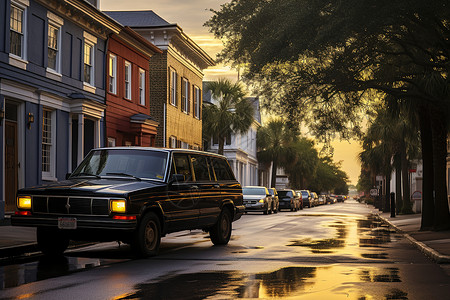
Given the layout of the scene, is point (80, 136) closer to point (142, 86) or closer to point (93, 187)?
point (142, 86)

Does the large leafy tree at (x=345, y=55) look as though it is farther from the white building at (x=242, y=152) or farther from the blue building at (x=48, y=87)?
the white building at (x=242, y=152)

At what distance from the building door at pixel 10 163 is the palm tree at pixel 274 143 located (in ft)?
197

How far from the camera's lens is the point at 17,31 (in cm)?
2288

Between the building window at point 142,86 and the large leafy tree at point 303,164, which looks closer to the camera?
A: the building window at point 142,86

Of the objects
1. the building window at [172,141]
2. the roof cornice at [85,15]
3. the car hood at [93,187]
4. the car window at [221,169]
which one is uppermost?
the roof cornice at [85,15]

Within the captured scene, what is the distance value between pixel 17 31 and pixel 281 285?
16390mm

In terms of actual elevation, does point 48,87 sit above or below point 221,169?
above

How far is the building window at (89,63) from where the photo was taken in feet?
94.5

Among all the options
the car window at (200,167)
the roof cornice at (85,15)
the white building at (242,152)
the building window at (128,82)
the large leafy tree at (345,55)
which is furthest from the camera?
the white building at (242,152)

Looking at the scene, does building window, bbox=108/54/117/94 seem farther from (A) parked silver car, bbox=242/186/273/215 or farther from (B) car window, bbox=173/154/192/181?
(B) car window, bbox=173/154/192/181

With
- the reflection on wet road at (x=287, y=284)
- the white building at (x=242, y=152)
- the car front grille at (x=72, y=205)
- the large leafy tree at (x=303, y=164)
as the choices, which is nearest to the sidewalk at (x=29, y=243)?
the car front grille at (x=72, y=205)

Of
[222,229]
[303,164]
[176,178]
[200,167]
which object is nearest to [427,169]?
[222,229]

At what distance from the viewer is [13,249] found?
13258 mm

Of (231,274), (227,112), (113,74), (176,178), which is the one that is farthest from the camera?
(227,112)
